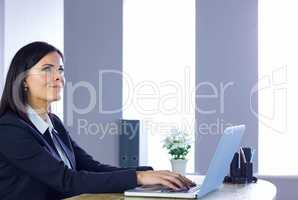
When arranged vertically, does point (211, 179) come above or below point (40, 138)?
below

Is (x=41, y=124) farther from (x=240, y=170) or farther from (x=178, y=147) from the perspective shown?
(x=178, y=147)

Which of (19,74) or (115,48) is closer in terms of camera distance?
(19,74)

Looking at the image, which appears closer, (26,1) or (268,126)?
(26,1)

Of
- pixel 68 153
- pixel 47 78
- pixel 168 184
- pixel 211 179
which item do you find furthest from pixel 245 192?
pixel 47 78

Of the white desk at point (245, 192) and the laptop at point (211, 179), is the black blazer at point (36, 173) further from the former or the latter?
the white desk at point (245, 192)

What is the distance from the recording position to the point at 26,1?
403 centimetres

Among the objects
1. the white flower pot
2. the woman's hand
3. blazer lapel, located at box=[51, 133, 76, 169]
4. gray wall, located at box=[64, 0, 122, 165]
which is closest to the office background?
gray wall, located at box=[64, 0, 122, 165]

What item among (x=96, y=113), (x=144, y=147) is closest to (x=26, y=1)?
(x=96, y=113)

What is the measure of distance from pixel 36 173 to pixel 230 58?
2861 millimetres

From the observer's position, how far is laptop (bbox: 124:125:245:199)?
5.25ft

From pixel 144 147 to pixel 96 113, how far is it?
534mm

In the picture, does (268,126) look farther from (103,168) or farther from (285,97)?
(103,168)

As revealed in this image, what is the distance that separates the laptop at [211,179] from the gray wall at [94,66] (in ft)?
8.92

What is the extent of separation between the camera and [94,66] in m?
4.45
